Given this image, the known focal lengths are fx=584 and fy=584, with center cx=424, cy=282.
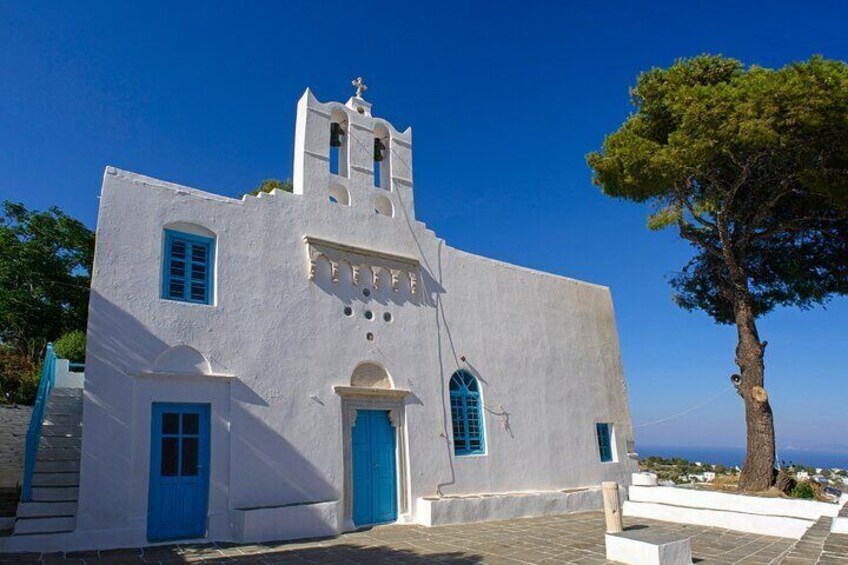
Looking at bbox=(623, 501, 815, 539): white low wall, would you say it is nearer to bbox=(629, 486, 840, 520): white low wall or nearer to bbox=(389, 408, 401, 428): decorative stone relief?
bbox=(629, 486, 840, 520): white low wall

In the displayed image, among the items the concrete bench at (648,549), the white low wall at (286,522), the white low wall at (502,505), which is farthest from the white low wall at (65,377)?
the concrete bench at (648,549)

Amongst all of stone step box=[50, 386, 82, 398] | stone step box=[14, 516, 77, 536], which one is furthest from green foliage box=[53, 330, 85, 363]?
stone step box=[14, 516, 77, 536]

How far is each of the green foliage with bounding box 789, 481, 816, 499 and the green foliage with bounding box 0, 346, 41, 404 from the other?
18.5 m

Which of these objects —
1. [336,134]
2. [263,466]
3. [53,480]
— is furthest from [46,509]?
[336,134]

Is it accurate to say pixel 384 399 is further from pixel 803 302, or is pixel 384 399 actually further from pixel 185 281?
pixel 803 302

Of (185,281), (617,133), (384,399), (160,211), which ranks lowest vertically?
(384,399)

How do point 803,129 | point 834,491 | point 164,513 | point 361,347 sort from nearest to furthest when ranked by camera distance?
point 164,513, point 361,347, point 803,129, point 834,491

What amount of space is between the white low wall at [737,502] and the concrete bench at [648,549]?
11.4 feet

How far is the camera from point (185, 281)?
30.8 ft

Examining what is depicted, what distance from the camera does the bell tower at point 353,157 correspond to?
11387 millimetres

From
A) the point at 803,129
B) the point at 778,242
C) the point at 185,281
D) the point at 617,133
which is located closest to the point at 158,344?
the point at 185,281

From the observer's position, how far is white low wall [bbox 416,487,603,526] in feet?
35.3

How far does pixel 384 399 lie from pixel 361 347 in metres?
1.09

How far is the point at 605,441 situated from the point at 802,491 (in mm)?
4435
